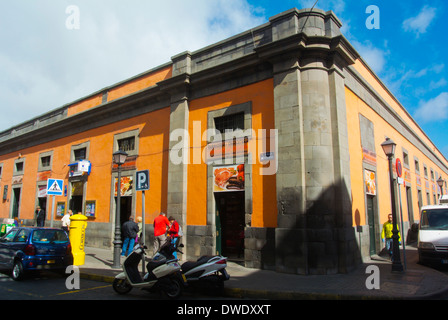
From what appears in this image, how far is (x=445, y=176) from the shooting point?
35062mm

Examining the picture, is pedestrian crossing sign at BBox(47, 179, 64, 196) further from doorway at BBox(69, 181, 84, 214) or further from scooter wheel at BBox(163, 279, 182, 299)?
scooter wheel at BBox(163, 279, 182, 299)

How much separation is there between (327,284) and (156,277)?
13.6 feet

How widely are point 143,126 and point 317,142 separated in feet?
27.6

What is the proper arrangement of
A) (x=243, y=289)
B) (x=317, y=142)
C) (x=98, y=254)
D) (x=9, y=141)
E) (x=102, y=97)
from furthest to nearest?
1. (x=9, y=141)
2. (x=102, y=97)
3. (x=98, y=254)
4. (x=317, y=142)
5. (x=243, y=289)

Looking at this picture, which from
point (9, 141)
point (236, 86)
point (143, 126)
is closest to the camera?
point (236, 86)

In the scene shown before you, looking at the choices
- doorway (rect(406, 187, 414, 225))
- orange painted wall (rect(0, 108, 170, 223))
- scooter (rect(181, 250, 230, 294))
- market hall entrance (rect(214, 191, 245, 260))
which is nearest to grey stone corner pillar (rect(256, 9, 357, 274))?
market hall entrance (rect(214, 191, 245, 260))

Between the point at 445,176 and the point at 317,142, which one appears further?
the point at 445,176

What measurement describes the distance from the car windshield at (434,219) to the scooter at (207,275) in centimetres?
813

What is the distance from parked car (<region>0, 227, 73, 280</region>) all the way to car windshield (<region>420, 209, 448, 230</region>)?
1186 cm

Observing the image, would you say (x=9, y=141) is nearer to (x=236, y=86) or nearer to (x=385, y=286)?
(x=236, y=86)

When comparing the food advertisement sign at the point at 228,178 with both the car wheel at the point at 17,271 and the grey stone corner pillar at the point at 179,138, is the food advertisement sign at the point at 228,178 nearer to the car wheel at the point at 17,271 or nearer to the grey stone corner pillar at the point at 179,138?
the grey stone corner pillar at the point at 179,138

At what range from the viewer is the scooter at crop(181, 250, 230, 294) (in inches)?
281

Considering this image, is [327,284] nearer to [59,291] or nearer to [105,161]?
[59,291]
